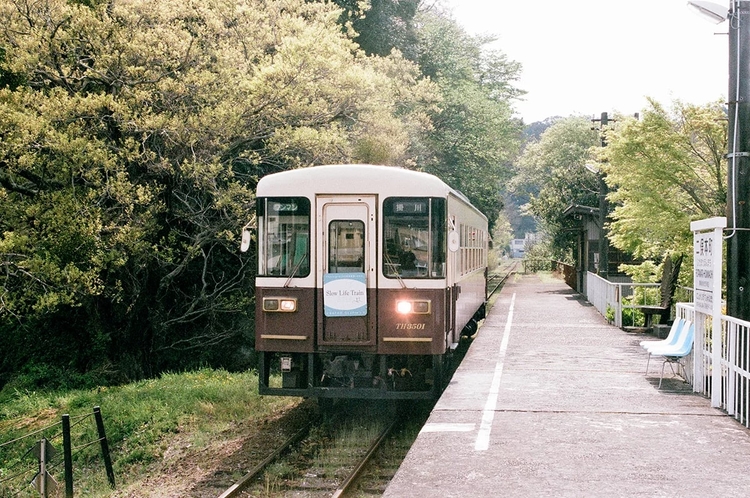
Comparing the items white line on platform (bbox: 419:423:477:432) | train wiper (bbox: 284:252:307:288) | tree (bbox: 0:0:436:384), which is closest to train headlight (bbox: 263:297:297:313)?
train wiper (bbox: 284:252:307:288)

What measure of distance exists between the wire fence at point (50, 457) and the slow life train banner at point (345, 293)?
3.08m

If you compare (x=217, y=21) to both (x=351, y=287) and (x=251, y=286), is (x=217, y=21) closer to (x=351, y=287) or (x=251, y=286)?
(x=251, y=286)

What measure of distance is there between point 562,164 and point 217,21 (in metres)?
51.9

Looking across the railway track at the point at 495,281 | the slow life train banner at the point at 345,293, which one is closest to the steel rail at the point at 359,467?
the slow life train banner at the point at 345,293

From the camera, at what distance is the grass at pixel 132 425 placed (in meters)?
11.0

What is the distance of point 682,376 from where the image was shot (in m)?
10.8

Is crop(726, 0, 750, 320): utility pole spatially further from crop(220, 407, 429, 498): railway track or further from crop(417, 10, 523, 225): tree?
crop(417, 10, 523, 225): tree

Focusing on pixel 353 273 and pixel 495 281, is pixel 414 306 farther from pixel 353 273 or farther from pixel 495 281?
pixel 495 281

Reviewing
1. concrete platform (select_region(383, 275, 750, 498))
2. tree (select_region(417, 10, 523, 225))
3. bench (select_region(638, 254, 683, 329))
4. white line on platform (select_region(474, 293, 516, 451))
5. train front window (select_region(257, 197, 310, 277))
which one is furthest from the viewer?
tree (select_region(417, 10, 523, 225))

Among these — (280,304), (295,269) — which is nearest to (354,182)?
(295,269)

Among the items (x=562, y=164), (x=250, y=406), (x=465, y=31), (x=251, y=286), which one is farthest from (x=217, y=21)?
(x=562, y=164)

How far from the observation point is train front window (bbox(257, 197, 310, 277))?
10211 millimetres

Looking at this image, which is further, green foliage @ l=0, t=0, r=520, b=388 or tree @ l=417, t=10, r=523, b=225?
tree @ l=417, t=10, r=523, b=225

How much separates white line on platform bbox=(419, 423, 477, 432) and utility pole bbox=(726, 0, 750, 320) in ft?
11.6
